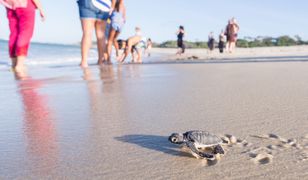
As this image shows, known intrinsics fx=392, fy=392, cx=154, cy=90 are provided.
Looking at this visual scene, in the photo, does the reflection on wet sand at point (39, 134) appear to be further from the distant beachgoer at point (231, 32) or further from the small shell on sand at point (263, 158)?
the distant beachgoer at point (231, 32)

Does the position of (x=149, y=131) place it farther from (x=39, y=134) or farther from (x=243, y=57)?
(x=243, y=57)

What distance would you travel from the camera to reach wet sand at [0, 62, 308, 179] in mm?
983

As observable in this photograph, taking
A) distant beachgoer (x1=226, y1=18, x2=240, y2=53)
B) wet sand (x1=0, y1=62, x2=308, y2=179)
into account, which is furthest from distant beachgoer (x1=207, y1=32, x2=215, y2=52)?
wet sand (x1=0, y1=62, x2=308, y2=179)

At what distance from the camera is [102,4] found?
5.72 meters

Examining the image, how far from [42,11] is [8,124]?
421cm

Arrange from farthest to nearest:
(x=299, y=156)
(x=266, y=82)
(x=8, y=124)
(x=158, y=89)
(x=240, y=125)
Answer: (x=266, y=82), (x=158, y=89), (x=8, y=124), (x=240, y=125), (x=299, y=156)

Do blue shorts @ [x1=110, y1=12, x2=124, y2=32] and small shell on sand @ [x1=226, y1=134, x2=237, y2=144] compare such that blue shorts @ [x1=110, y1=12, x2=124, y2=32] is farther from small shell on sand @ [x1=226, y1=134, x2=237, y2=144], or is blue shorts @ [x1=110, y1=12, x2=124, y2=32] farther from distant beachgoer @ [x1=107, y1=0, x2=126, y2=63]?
small shell on sand @ [x1=226, y1=134, x2=237, y2=144]

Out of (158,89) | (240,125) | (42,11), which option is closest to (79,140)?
(240,125)

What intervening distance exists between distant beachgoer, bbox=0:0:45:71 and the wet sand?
304cm

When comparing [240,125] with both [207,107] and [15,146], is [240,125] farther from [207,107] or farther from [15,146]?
[15,146]

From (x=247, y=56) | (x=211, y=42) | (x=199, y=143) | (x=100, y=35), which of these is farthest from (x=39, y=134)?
(x=211, y=42)

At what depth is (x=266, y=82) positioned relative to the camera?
2.89 metres

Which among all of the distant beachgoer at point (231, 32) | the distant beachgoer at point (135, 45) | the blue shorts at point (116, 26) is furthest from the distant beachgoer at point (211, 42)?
the blue shorts at point (116, 26)

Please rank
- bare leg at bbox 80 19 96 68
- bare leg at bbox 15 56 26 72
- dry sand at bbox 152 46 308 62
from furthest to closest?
dry sand at bbox 152 46 308 62 → bare leg at bbox 80 19 96 68 → bare leg at bbox 15 56 26 72
